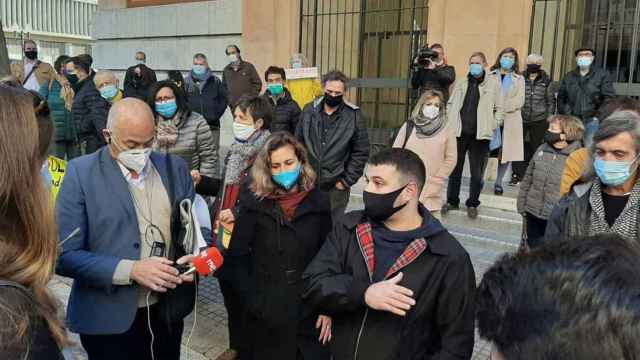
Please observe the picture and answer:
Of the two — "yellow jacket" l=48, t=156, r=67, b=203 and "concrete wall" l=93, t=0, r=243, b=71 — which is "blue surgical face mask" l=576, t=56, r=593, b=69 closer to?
"yellow jacket" l=48, t=156, r=67, b=203

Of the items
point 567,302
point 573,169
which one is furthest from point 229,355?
point 567,302

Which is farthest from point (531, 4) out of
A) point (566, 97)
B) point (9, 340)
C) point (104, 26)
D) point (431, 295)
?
point (104, 26)

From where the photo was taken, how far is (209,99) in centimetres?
811

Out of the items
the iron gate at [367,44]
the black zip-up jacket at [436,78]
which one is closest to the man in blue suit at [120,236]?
the black zip-up jacket at [436,78]

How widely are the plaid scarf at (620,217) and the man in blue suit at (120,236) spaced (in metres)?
1.93

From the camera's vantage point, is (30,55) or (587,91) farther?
(30,55)

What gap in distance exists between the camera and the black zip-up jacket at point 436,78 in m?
7.00

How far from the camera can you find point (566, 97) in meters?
6.64

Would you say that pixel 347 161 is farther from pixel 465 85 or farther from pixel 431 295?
pixel 431 295

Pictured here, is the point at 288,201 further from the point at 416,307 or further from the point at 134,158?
the point at 416,307

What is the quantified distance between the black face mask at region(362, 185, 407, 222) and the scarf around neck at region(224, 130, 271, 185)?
165 centimetres

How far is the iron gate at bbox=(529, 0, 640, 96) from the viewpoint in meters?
7.04

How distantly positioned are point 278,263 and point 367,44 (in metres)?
8.50

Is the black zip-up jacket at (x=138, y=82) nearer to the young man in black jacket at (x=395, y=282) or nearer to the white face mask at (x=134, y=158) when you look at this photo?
the white face mask at (x=134, y=158)
